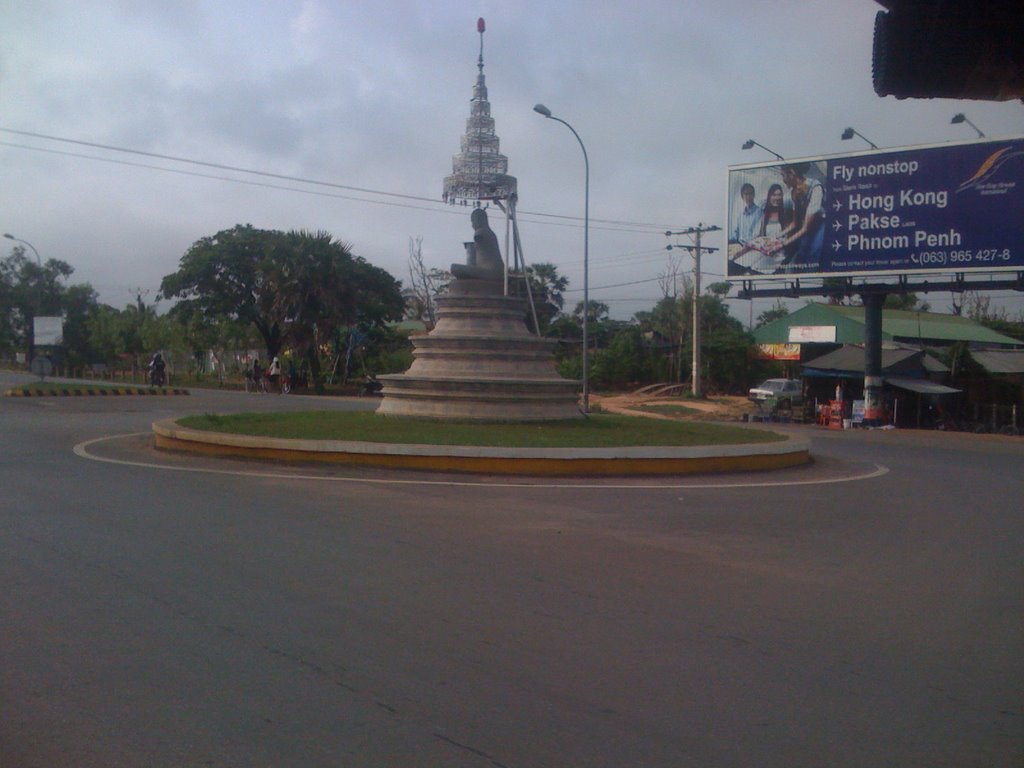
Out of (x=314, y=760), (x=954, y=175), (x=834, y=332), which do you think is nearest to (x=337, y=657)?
(x=314, y=760)

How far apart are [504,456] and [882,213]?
66.4ft

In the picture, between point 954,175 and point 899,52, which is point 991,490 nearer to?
point 899,52

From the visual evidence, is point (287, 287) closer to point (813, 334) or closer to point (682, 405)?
point (682, 405)

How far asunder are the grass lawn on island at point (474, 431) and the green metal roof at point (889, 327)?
A: 25967mm

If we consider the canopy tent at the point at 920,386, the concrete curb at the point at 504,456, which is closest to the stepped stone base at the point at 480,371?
the concrete curb at the point at 504,456

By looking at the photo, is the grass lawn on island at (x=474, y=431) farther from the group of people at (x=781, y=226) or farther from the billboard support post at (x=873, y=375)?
Answer: the group of people at (x=781, y=226)

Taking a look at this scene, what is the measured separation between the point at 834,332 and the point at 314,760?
42741 millimetres

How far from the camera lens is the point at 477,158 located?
38.0 m

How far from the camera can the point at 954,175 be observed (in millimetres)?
28172

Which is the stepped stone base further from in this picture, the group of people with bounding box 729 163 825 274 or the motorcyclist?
the motorcyclist

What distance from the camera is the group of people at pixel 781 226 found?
3097 centimetres

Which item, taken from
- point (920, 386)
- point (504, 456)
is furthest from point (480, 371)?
point (920, 386)

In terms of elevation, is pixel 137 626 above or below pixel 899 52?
below

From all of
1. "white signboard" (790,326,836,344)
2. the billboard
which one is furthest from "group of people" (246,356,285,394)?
"white signboard" (790,326,836,344)
